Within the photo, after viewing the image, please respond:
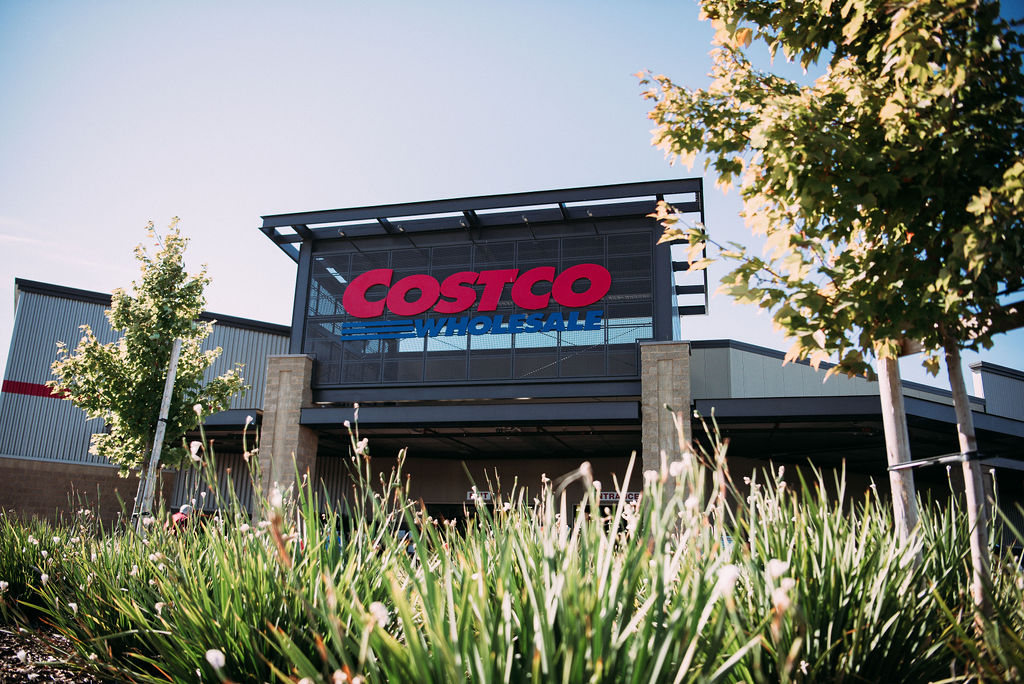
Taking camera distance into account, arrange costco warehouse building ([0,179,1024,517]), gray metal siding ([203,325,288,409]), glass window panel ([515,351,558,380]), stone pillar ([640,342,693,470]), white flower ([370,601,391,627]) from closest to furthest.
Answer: white flower ([370,601,391,627]) → stone pillar ([640,342,693,470]) → costco warehouse building ([0,179,1024,517]) → glass window panel ([515,351,558,380]) → gray metal siding ([203,325,288,409])

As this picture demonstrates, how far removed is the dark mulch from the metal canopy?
14.1m

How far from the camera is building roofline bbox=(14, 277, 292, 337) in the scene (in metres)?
25.3

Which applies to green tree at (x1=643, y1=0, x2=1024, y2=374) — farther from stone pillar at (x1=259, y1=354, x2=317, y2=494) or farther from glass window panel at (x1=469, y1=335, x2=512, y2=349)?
stone pillar at (x1=259, y1=354, x2=317, y2=494)

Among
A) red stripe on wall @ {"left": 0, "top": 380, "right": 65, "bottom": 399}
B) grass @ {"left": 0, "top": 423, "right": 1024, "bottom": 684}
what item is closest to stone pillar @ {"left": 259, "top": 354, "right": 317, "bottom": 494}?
red stripe on wall @ {"left": 0, "top": 380, "right": 65, "bottom": 399}

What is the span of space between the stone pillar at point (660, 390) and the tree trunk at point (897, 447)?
1073cm

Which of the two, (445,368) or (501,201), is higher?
(501,201)

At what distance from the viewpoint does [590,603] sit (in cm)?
201

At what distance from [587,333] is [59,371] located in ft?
37.4

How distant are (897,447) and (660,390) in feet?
37.7

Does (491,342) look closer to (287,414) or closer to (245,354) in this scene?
(287,414)

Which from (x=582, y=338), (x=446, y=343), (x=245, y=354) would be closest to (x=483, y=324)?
(x=446, y=343)

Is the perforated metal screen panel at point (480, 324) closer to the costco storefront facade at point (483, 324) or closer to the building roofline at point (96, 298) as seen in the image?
the costco storefront facade at point (483, 324)

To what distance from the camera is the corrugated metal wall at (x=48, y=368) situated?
78.8ft

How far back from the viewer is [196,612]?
3029 mm
